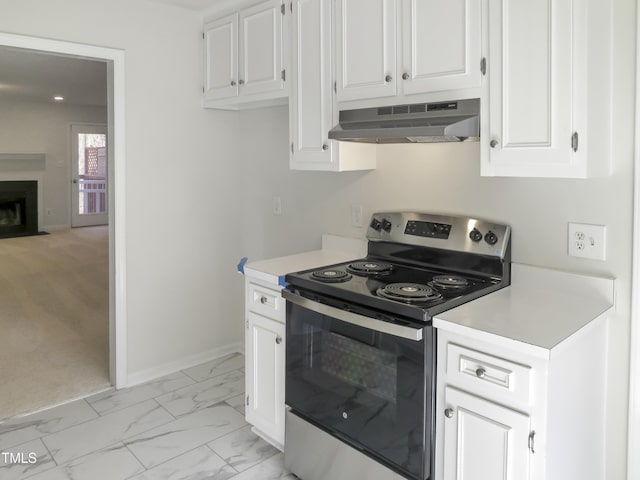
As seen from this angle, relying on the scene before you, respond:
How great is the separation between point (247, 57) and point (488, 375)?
220 cm

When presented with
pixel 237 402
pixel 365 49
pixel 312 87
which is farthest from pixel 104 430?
pixel 365 49

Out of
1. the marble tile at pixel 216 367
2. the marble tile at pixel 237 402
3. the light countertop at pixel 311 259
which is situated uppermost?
the light countertop at pixel 311 259

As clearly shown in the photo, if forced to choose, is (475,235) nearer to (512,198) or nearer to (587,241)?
A: (512,198)

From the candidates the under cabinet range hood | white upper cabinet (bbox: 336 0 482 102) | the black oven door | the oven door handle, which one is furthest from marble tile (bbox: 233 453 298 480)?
white upper cabinet (bbox: 336 0 482 102)

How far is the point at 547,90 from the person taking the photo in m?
1.65

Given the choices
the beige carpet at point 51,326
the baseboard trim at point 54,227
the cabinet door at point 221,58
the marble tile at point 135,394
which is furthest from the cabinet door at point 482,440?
the baseboard trim at point 54,227

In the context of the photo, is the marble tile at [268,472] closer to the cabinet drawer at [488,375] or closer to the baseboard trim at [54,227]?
the cabinet drawer at [488,375]

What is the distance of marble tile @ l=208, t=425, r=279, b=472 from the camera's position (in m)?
2.40

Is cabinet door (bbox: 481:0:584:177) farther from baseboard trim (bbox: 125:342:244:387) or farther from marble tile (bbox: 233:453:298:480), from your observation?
baseboard trim (bbox: 125:342:244:387)

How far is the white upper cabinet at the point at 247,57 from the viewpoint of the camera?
267 cm

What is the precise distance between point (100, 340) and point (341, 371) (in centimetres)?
277

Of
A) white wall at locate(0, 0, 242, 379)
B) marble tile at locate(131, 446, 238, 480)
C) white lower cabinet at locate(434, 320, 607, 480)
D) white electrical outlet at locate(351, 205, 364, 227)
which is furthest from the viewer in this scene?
white wall at locate(0, 0, 242, 379)

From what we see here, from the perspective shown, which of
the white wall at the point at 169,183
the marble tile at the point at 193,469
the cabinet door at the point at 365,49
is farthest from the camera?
the white wall at the point at 169,183

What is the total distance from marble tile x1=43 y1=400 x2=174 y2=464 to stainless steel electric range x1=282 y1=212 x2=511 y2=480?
0.95 meters
